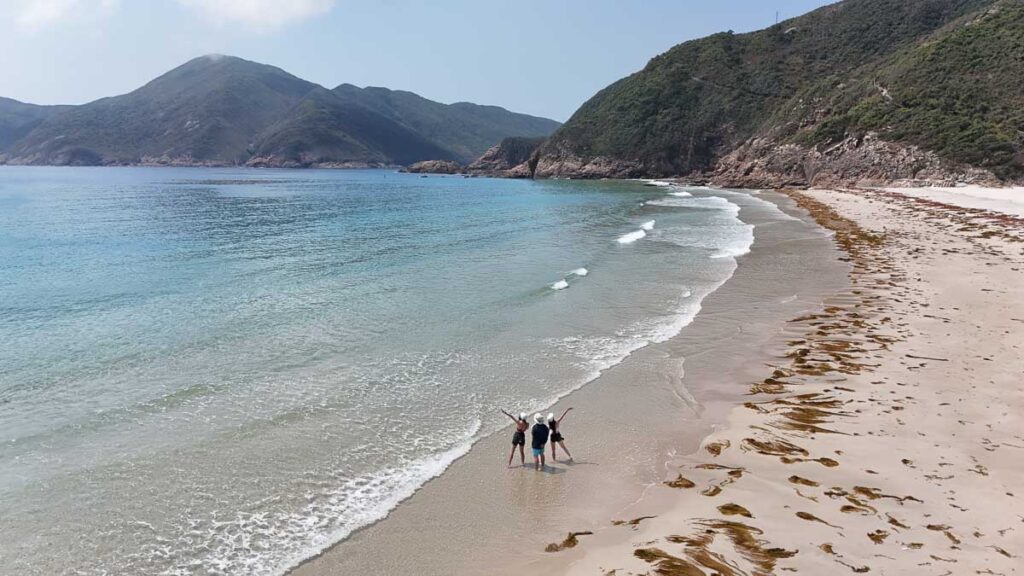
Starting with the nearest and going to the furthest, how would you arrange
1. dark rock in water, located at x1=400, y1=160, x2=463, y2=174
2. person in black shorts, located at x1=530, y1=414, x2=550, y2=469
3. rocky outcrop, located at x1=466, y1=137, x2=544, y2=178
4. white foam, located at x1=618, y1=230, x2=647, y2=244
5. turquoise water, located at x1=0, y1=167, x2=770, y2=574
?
1. turquoise water, located at x1=0, y1=167, x2=770, y2=574
2. person in black shorts, located at x1=530, y1=414, x2=550, y2=469
3. white foam, located at x1=618, y1=230, x2=647, y2=244
4. rocky outcrop, located at x1=466, y1=137, x2=544, y2=178
5. dark rock in water, located at x1=400, y1=160, x2=463, y2=174

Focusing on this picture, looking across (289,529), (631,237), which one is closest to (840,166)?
(631,237)

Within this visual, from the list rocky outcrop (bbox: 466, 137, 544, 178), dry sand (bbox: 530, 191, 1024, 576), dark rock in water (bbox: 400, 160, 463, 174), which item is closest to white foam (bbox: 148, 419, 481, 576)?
dry sand (bbox: 530, 191, 1024, 576)

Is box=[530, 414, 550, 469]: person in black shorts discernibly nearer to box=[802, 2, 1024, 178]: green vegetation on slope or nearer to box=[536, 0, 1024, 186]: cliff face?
box=[536, 0, 1024, 186]: cliff face

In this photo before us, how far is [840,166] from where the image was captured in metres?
78.8

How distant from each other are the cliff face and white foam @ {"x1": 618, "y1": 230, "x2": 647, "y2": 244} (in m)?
47.3

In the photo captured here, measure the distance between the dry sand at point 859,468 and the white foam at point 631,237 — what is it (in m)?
19.3

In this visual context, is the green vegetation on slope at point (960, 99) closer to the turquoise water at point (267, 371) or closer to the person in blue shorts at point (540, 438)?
the turquoise water at point (267, 371)

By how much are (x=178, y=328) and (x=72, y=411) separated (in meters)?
5.94

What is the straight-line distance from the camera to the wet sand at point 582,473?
7.58m

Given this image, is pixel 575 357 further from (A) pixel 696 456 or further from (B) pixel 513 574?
(B) pixel 513 574

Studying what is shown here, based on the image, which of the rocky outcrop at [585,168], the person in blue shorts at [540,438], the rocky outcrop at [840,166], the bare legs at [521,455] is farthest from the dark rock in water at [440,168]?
the person in blue shorts at [540,438]

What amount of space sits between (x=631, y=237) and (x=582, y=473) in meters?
30.3

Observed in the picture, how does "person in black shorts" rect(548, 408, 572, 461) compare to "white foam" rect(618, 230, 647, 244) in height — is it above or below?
below

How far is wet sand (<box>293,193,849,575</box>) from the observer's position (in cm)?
758
